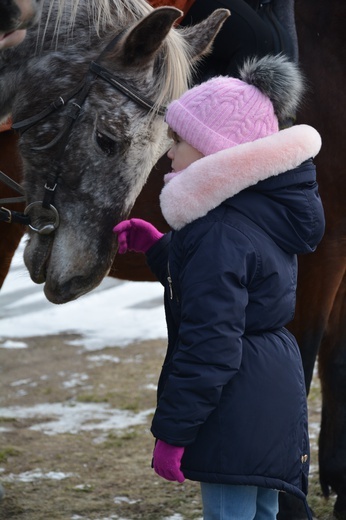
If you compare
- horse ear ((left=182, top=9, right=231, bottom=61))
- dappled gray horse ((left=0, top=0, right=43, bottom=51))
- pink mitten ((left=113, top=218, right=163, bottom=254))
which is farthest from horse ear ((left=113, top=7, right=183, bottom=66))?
pink mitten ((left=113, top=218, right=163, bottom=254))

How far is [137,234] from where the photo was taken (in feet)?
8.87

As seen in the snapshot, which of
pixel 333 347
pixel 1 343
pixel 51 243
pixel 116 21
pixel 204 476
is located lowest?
pixel 1 343

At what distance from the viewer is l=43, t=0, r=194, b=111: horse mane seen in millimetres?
2803

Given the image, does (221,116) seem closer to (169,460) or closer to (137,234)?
(137,234)

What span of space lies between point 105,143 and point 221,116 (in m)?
0.52

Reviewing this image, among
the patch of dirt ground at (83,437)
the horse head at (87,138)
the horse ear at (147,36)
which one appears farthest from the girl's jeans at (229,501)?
the patch of dirt ground at (83,437)

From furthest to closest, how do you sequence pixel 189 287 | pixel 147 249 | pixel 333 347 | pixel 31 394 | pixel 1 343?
pixel 1 343, pixel 31 394, pixel 333 347, pixel 147 249, pixel 189 287

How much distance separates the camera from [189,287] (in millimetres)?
2215

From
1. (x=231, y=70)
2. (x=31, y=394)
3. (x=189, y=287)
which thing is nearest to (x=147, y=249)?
(x=189, y=287)

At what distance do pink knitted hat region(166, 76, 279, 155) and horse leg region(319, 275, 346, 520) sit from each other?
1.55 meters

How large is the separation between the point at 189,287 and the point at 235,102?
1.51 feet

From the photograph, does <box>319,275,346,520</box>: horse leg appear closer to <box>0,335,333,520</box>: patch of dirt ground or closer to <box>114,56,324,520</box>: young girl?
<box>0,335,333,520</box>: patch of dirt ground

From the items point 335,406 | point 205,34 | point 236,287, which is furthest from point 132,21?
point 335,406

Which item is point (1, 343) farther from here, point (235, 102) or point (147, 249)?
point (235, 102)
